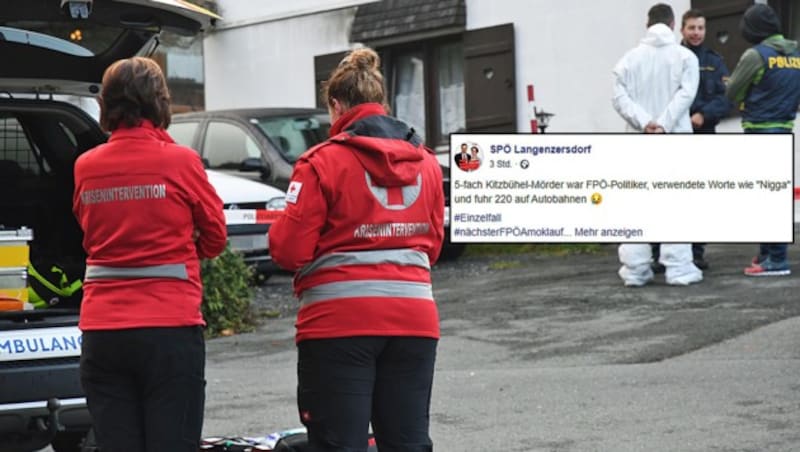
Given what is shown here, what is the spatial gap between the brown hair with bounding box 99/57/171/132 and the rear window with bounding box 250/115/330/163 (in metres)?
11.6

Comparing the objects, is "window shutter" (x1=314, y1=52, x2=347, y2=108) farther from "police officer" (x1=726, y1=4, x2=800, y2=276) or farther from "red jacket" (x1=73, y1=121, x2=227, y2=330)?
"red jacket" (x1=73, y1=121, x2=227, y2=330)

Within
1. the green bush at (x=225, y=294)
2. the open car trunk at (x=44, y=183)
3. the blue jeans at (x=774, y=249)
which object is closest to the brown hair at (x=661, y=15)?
the blue jeans at (x=774, y=249)

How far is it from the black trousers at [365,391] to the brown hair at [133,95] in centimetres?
97

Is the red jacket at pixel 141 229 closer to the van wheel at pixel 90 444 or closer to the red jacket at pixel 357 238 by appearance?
the red jacket at pixel 357 238

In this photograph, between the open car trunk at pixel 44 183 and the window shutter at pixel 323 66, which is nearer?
the open car trunk at pixel 44 183

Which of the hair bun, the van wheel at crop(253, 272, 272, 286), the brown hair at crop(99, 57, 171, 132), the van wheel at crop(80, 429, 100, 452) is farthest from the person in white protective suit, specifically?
the brown hair at crop(99, 57, 171, 132)

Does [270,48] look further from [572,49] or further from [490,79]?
[572,49]

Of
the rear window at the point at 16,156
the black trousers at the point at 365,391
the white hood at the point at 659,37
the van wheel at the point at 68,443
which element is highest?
the white hood at the point at 659,37

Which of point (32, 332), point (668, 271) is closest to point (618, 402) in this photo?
point (32, 332)

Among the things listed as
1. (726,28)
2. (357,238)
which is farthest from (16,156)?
(726,28)

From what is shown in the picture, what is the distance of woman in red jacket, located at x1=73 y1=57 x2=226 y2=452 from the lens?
5703mm

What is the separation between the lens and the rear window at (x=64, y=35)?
7289mm

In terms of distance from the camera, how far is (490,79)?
69.2 feet

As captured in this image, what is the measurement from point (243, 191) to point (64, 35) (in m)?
9.09
